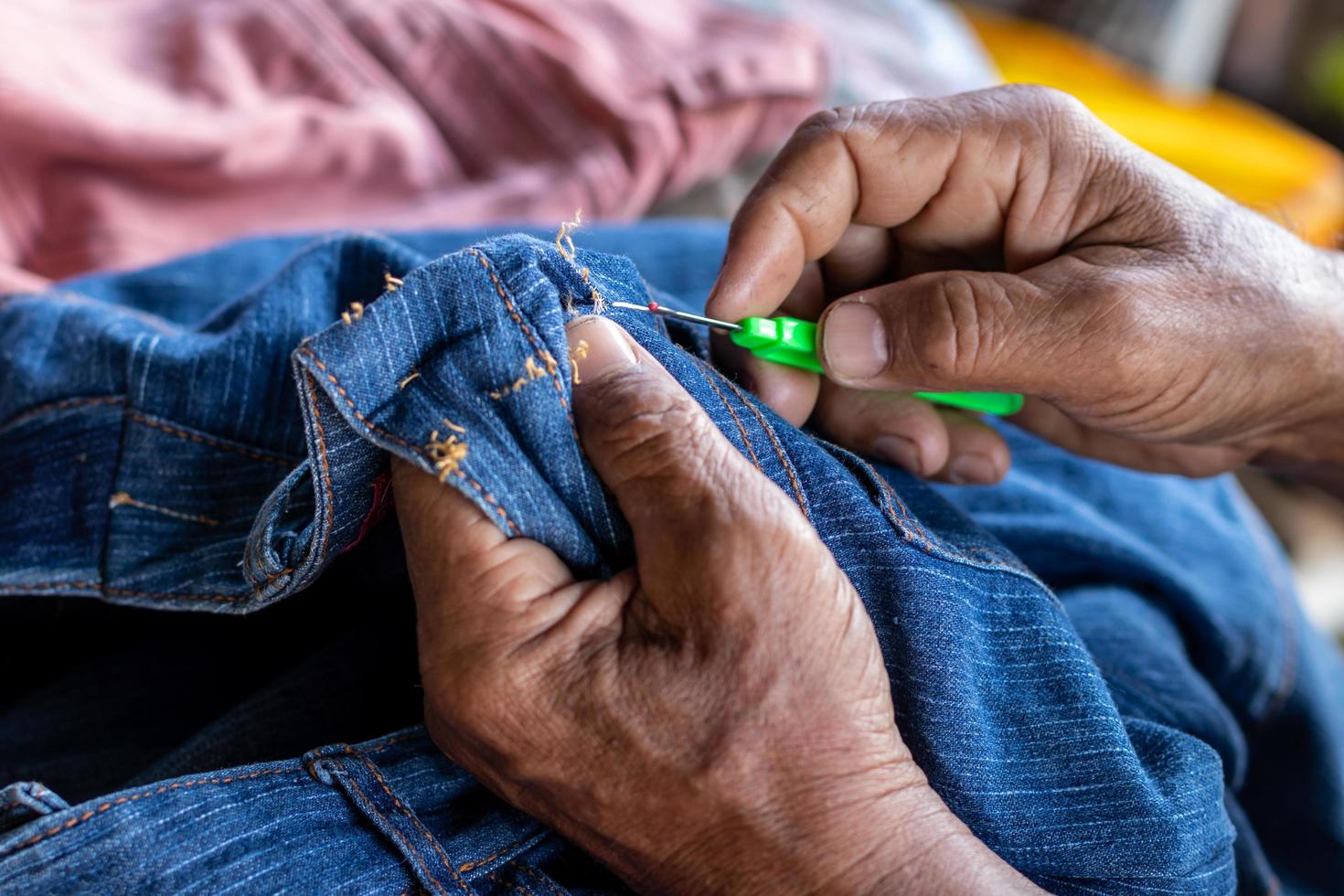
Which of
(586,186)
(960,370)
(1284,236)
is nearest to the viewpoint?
(960,370)

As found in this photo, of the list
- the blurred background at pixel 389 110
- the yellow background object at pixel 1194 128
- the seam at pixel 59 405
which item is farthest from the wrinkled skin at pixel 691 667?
the yellow background object at pixel 1194 128

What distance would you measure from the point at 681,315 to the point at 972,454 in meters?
0.37

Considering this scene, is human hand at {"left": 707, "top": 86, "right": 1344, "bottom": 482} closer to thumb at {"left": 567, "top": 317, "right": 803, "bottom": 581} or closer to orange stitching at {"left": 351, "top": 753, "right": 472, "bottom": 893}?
thumb at {"left": 567, "top": 317, "right": 803, "bottom": 581}

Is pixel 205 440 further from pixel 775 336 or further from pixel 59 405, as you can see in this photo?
pixel 775 336

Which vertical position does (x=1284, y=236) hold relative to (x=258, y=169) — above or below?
above

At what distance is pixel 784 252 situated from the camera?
835 millimetres

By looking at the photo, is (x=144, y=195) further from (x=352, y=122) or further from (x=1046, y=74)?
(x=1046, y=74)

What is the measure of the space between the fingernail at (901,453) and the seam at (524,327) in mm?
405

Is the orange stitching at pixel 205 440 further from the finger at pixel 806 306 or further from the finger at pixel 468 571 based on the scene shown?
the finger at pixel 806 306

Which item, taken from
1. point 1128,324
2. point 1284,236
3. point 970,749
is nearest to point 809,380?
point 1128,324

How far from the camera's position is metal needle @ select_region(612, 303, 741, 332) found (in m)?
0.69

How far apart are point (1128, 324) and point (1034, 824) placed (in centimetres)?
41

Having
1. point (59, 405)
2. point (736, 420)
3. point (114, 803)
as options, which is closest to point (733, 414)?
point (736, 420)

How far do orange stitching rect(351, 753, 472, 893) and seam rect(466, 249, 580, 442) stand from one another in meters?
0.24
